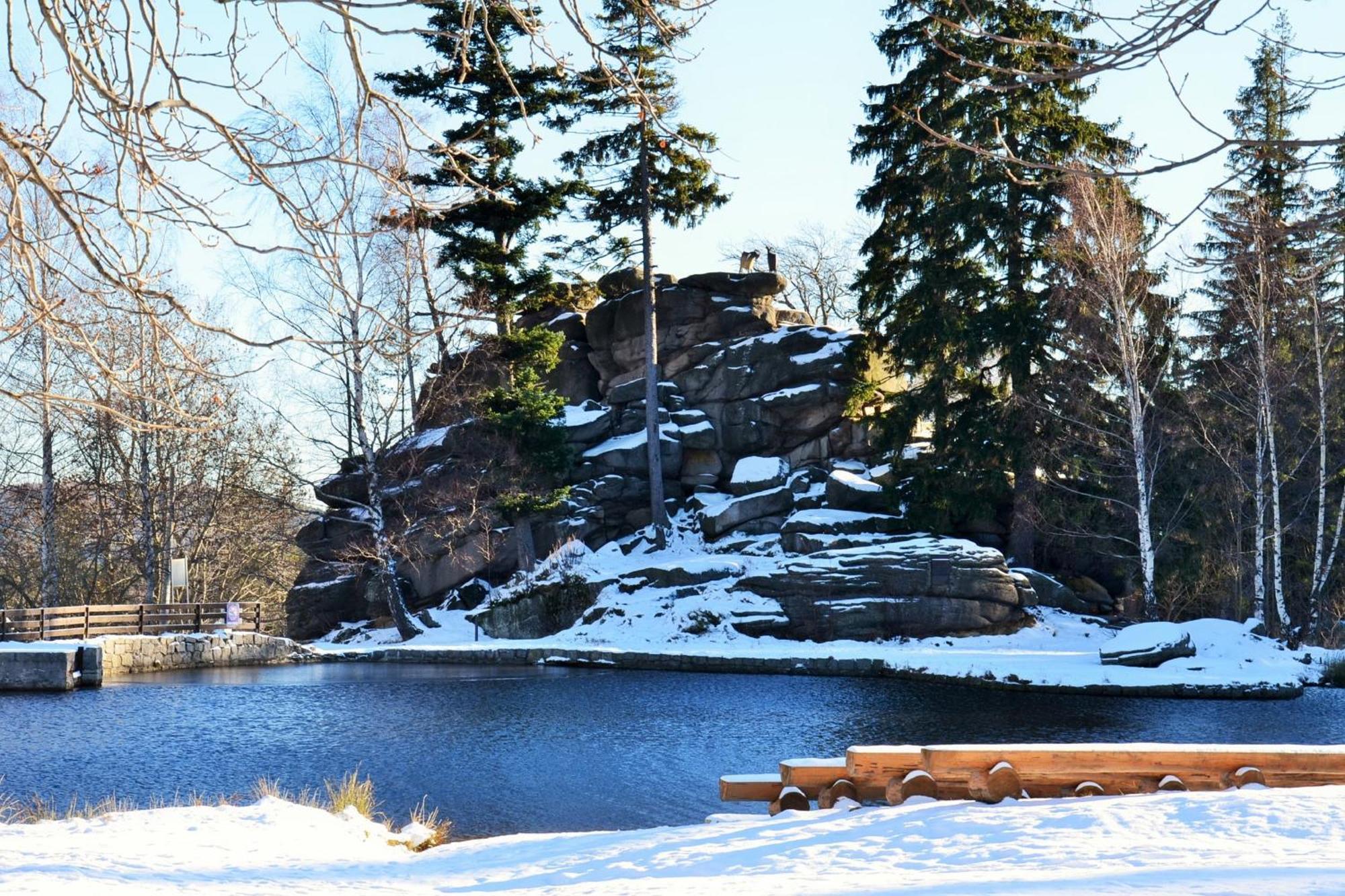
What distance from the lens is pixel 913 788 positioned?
6945 millimetres

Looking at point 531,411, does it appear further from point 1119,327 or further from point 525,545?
point 1119,327

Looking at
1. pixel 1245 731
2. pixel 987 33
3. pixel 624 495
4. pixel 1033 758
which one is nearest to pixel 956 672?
pixel 1245 731

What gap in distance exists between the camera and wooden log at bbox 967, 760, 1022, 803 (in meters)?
6.70

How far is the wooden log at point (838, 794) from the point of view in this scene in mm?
7281

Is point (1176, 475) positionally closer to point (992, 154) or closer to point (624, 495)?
point (624, 495)

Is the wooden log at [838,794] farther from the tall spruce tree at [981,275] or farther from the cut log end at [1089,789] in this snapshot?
the tall spruce tree at [981,275]

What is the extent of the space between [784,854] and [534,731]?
7394 millimetres

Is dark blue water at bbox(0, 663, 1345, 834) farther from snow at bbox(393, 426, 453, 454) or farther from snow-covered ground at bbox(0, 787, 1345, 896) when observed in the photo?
snow at bbox(393, 426, 453, 454)

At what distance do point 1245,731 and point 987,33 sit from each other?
10.8 metres

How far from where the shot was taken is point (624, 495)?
92.2ft

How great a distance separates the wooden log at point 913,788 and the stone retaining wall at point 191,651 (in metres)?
15.9

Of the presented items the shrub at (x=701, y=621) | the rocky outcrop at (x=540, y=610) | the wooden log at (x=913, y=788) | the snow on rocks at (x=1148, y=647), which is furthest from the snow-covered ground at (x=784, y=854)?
the rocky outcrop at (x=540, y=610)

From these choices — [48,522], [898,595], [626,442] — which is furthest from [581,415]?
[48,522]

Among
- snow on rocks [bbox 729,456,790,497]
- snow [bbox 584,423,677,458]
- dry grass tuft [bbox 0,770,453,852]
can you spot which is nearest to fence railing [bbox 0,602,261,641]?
snow [bbox 584,423,677,458]
